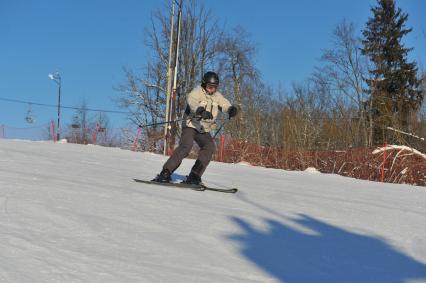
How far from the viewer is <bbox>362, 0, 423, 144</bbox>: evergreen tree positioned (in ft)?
99.1

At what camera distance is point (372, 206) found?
6.04 meters

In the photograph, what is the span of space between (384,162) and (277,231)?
1181 cm

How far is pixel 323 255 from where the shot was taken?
134 inches

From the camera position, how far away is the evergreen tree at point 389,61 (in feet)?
99.1

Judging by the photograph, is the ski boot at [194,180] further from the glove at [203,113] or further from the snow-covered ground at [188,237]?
the glove at [203,113]

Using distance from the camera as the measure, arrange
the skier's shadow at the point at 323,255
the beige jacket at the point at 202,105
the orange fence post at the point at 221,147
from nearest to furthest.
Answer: the skier's shadow at the point at 323,255 → the beige jacket at the point at 202,105 → the orange fence post at the point at 221,147

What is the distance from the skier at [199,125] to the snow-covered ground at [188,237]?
0.83 m

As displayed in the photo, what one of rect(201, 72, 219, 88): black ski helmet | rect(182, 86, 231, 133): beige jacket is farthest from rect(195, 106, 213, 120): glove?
rect(201, 72, 219, 88): black ski helmet

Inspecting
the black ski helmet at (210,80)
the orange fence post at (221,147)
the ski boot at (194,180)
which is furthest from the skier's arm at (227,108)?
the orange fence post at (221,147)

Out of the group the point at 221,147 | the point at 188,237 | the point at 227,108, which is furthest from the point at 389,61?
the point at 188,237

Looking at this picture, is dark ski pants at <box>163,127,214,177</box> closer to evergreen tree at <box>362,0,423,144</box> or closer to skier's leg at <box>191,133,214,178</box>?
skier's leg at <box>191,133,214,178</box>

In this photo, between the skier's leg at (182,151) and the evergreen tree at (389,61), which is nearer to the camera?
the skier's leg at (182,151)

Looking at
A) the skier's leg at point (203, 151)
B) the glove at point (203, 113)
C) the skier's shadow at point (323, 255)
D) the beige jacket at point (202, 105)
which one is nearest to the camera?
the skier's shadow at point (323, 255)

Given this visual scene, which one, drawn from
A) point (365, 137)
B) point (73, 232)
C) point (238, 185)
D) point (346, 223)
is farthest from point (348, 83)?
point (73, 232)
